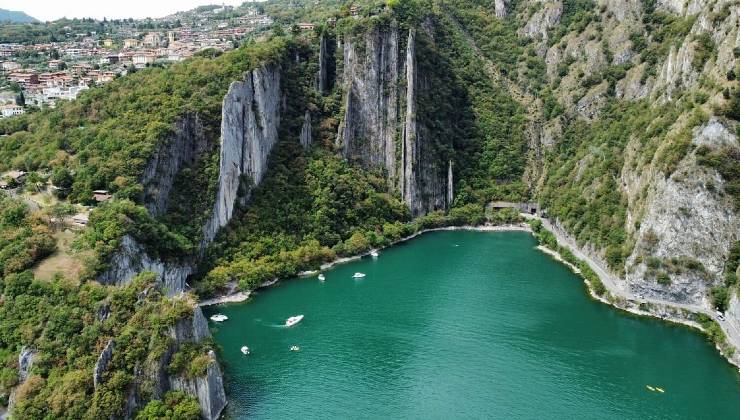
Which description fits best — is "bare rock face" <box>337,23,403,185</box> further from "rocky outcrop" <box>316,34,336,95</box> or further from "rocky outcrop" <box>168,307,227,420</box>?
"rocky outcrop" <box>168,307,227,420</box>

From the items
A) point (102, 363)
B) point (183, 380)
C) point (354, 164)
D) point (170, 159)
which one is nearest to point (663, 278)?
point (183, 380)

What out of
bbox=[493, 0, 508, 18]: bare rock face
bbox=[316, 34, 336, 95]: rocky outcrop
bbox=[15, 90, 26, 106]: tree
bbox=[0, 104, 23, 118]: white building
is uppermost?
bbox=[493, 0, 508, 18]: bare rock face

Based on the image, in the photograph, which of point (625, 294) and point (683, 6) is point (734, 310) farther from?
point (683, 6)

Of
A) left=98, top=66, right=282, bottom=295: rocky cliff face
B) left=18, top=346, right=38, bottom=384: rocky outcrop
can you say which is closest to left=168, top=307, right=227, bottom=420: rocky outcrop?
left=18, top=346, right=38, bottom=384: rocky outcrop

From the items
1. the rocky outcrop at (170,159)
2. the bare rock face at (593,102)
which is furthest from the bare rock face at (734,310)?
the rocky outcrop at (170,159)

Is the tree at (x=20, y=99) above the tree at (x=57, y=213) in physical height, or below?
above

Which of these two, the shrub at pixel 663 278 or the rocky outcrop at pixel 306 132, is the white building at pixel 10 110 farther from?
the shrub at pixel 663 278

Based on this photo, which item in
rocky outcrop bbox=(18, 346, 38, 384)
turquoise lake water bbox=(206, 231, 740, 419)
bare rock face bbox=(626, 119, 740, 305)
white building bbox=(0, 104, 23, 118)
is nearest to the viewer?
rocky outcrop bbox=(18, 346, 38, 384)
